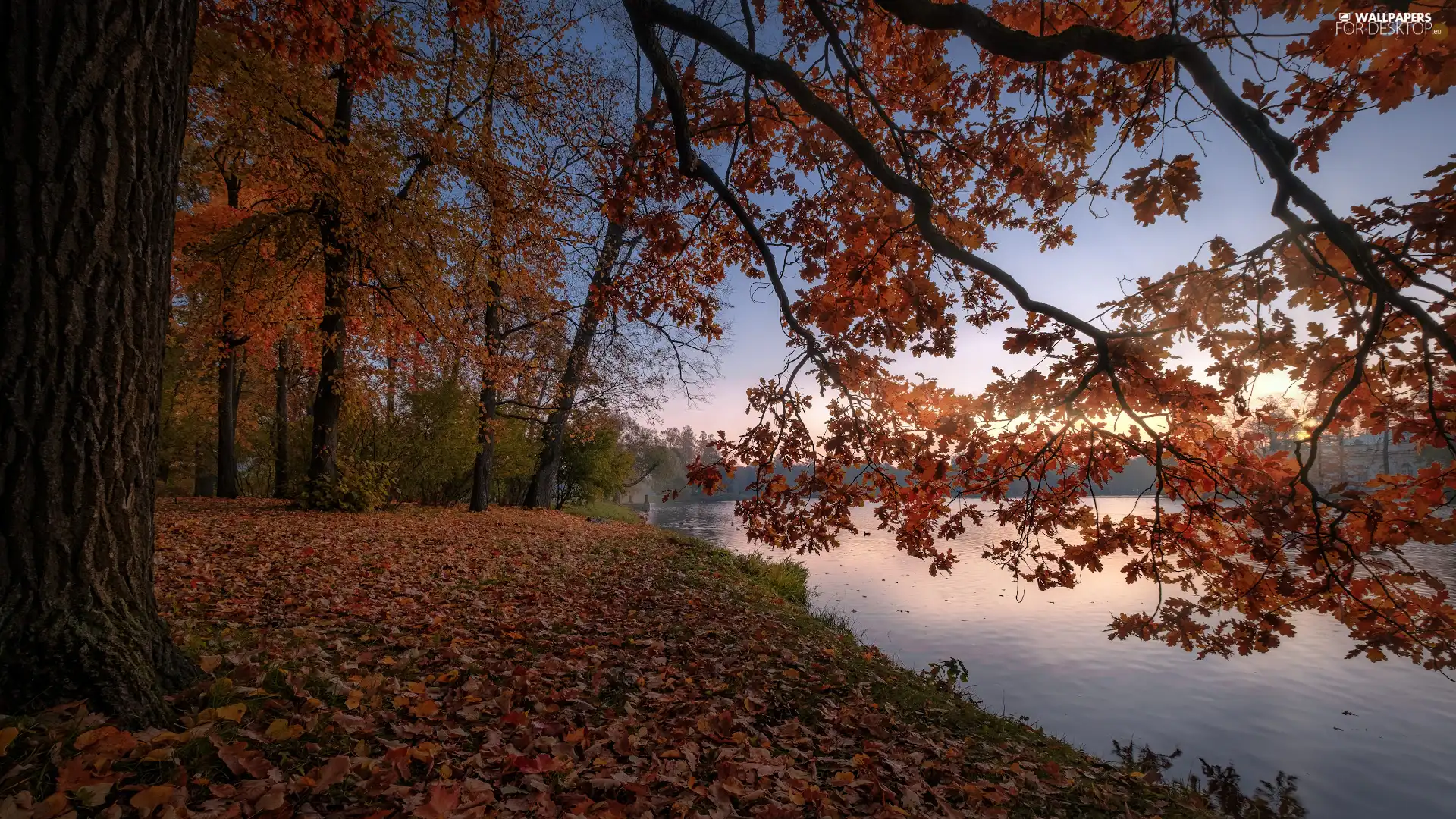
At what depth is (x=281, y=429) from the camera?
1370 cm

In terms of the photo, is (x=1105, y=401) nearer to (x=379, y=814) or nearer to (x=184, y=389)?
(x=379, y=814)

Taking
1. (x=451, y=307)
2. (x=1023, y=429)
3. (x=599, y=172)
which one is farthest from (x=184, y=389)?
(x=1023, y=429)

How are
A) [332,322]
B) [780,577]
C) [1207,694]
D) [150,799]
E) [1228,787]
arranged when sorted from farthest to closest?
[780,577] < [332,322] < [1207,694] < [1228,787] < [150,799]

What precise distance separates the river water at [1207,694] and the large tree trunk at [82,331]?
23.4 ft

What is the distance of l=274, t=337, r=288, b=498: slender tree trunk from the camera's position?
13.1 meters

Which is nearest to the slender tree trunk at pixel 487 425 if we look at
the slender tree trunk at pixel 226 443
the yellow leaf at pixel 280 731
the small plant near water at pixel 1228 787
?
the slender tree trunk at pixel 226 443

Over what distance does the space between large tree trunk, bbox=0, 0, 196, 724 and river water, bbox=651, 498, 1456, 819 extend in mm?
7133

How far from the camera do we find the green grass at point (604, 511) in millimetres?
21217

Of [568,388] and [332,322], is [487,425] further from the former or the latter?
[332,322]

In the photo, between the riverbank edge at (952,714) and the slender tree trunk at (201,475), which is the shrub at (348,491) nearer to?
the riverbank edge at (952,714)

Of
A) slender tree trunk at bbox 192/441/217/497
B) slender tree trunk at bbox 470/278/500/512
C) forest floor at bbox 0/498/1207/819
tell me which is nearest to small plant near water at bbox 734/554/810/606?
forest floor at bbox 0/498/1207/819

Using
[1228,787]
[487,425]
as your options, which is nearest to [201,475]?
[487,425]

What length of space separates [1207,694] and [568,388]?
13598mm

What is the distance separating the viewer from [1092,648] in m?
8.72
